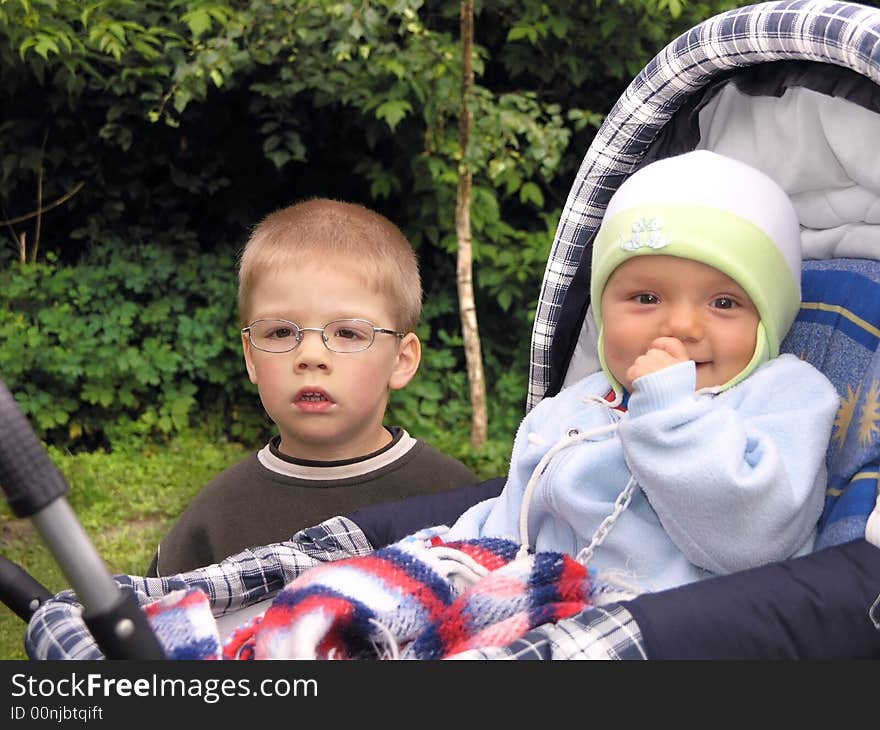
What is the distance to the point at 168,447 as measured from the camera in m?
5.49

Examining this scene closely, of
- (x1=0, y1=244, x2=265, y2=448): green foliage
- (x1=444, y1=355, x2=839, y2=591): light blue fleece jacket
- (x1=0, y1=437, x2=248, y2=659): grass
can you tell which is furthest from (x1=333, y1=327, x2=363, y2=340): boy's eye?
(x1=0, y1=244, x2=265, y2=448): green foliage

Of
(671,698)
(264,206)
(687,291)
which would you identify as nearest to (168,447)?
(264,206)

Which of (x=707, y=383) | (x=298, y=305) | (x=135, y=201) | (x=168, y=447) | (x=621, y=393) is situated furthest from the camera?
(x=135, y=201)

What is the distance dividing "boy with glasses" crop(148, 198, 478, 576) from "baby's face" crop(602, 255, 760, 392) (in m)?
0.69

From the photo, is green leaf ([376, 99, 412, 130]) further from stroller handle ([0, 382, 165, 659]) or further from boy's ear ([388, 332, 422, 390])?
stroller handle ([0, 382, 165, 659])

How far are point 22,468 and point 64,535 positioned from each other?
0.08 meters

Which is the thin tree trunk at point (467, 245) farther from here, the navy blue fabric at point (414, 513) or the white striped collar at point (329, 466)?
the navy blue fabric at point (414, 513)

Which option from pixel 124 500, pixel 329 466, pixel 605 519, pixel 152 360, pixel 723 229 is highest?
pixel 723 229

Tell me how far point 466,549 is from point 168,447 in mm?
4046

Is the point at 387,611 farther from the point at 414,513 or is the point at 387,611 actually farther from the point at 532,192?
the point at 532,192

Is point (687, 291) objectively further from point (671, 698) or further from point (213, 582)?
point (213, 582)

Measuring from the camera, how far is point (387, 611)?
1424mm

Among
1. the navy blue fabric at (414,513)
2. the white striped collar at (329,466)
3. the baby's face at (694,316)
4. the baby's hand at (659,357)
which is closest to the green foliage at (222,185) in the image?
the white striped collar at (329,466)

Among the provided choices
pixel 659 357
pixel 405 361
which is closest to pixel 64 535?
pixel 659 357
